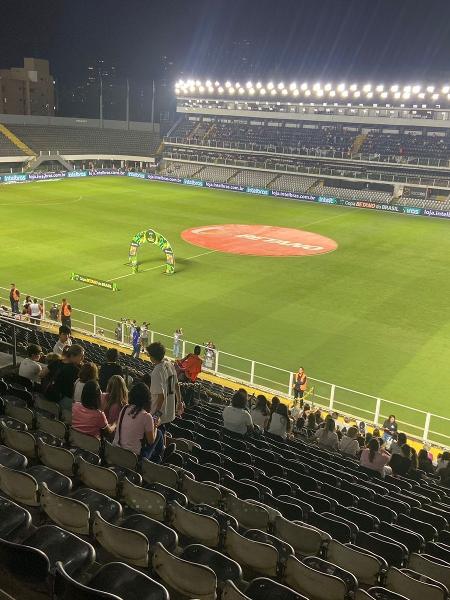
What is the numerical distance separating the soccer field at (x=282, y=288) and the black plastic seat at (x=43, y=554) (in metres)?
15.8

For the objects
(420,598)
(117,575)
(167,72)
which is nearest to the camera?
(117,575)

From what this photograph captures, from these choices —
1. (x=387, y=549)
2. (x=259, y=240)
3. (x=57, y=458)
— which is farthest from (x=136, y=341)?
(x=259, y=240)

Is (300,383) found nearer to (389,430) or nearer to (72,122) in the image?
(389,430)

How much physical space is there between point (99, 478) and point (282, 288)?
2585cm

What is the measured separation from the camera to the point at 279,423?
1198 cm

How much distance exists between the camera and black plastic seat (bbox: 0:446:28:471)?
6371mm

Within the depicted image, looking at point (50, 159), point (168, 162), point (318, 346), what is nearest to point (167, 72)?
point (168, 162)

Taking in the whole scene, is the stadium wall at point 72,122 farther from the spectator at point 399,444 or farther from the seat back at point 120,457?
the seat back at point 120,457

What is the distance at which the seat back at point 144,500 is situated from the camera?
5.93 metres

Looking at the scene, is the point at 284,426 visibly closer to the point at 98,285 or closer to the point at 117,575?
the point at 117,575

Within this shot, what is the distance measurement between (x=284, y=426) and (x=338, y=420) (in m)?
6.03

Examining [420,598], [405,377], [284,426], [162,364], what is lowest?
[405,377]

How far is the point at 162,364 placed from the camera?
8906 millimetres

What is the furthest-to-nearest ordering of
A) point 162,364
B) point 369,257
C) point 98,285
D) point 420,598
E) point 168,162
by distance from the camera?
point 168,162, point 369,257, point 98,285, point 162,364, point 420,598
